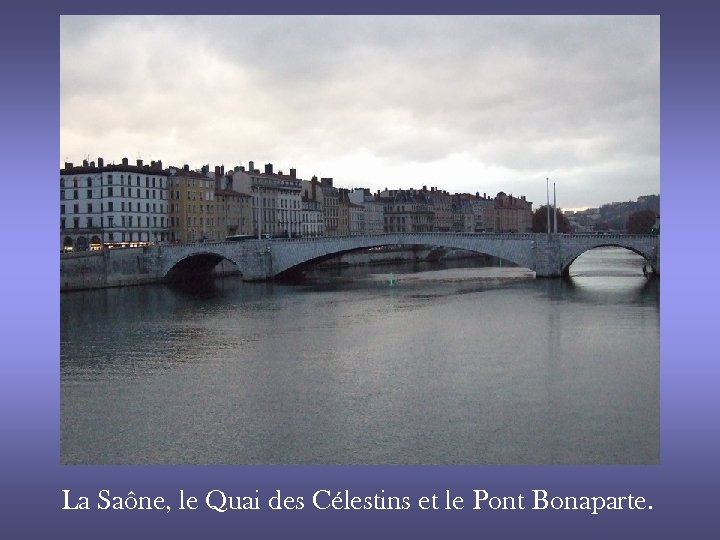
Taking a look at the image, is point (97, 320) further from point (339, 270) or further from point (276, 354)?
point (339, 270)

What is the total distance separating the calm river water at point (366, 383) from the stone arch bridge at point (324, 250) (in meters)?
14.0

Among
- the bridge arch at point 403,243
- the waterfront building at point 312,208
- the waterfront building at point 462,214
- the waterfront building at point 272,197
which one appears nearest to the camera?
the bridge arch at point 403,243

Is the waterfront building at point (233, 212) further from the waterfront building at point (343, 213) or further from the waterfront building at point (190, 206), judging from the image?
the waterfront building at point (343, 213)

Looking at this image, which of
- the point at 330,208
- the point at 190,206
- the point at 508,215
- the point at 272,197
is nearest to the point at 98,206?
the point at 190,206

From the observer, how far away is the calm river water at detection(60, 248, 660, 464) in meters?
13.2

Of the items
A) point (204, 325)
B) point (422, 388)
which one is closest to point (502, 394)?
point (422, 388)

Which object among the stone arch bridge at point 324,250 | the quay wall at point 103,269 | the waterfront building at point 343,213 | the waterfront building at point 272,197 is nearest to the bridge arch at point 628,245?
the stone arch bridge at point 324,250

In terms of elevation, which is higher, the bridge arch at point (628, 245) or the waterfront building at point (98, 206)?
the waterfront building at point (98, 206)

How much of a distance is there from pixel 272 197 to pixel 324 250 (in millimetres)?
28361

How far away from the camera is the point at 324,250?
180 ft

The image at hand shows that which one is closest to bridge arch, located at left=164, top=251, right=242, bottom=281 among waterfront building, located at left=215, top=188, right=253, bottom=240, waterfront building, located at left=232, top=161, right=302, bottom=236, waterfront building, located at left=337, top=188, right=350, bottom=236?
waterfront building, located at left=215, top=188, right=253, bottom=240

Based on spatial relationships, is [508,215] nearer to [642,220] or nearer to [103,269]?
[642,220]

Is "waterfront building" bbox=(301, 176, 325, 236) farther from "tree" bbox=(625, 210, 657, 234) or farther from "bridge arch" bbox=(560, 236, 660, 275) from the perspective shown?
"bridge arch" bbox=(560, 236, 660, 275)

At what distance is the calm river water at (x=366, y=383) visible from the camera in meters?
13.2
